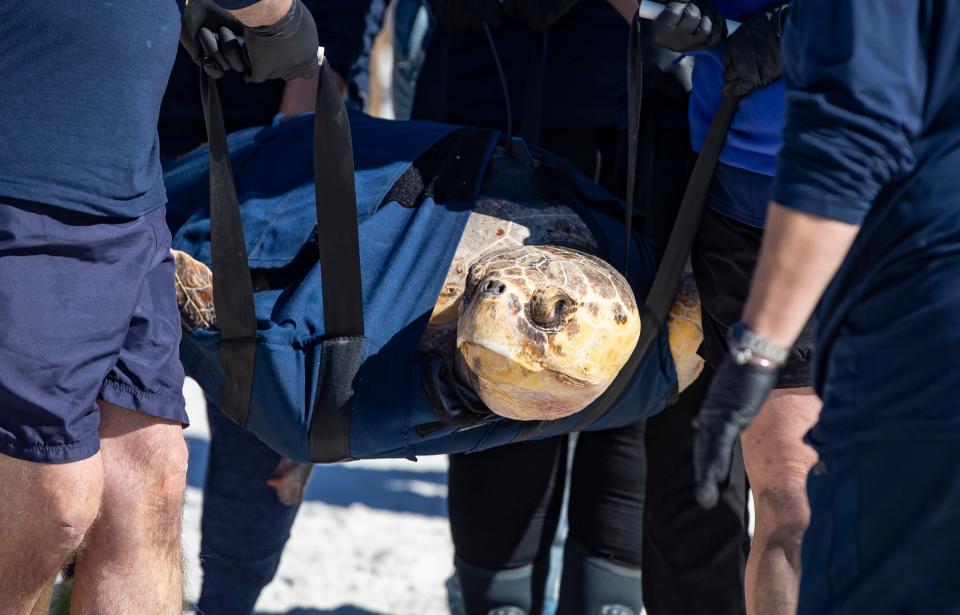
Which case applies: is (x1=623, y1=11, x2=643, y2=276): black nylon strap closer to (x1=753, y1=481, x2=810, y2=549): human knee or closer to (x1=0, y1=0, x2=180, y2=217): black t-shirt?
(x1=753, y1=481, x2=810, y2=549): human knee

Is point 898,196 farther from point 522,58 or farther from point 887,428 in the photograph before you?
point 522,58

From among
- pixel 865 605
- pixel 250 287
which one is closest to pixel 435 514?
pixel 250 287

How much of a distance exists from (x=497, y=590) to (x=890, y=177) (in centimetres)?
147

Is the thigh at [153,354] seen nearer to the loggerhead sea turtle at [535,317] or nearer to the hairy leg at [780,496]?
the loggerhead sea turtle at [535,317]

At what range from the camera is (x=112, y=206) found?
155cm

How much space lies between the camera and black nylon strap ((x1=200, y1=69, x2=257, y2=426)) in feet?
6.09

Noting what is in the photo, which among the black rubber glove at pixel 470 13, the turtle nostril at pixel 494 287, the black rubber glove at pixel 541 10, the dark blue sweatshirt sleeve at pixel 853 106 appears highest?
the dark blue sweatshirt sleeve at pixel 853 106

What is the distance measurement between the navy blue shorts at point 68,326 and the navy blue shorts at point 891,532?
98cm

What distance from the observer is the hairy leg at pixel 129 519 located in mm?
1678

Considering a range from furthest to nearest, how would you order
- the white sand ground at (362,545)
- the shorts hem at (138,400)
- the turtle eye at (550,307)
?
the white sand ground at (362,545) < the turtle eye at (550,307) < the shorts hem at (138,400)

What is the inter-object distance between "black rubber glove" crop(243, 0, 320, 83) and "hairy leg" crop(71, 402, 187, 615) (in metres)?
0.57

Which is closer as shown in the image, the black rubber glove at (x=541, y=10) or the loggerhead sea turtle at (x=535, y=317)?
the loggerhead sea turtle at (x=535, y=317)

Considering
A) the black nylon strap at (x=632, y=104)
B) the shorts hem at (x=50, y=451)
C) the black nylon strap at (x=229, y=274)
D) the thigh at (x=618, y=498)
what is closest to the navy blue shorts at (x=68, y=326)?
the shorts hem at (x=50, y=451)

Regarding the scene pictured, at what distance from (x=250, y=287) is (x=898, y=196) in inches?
42.6
